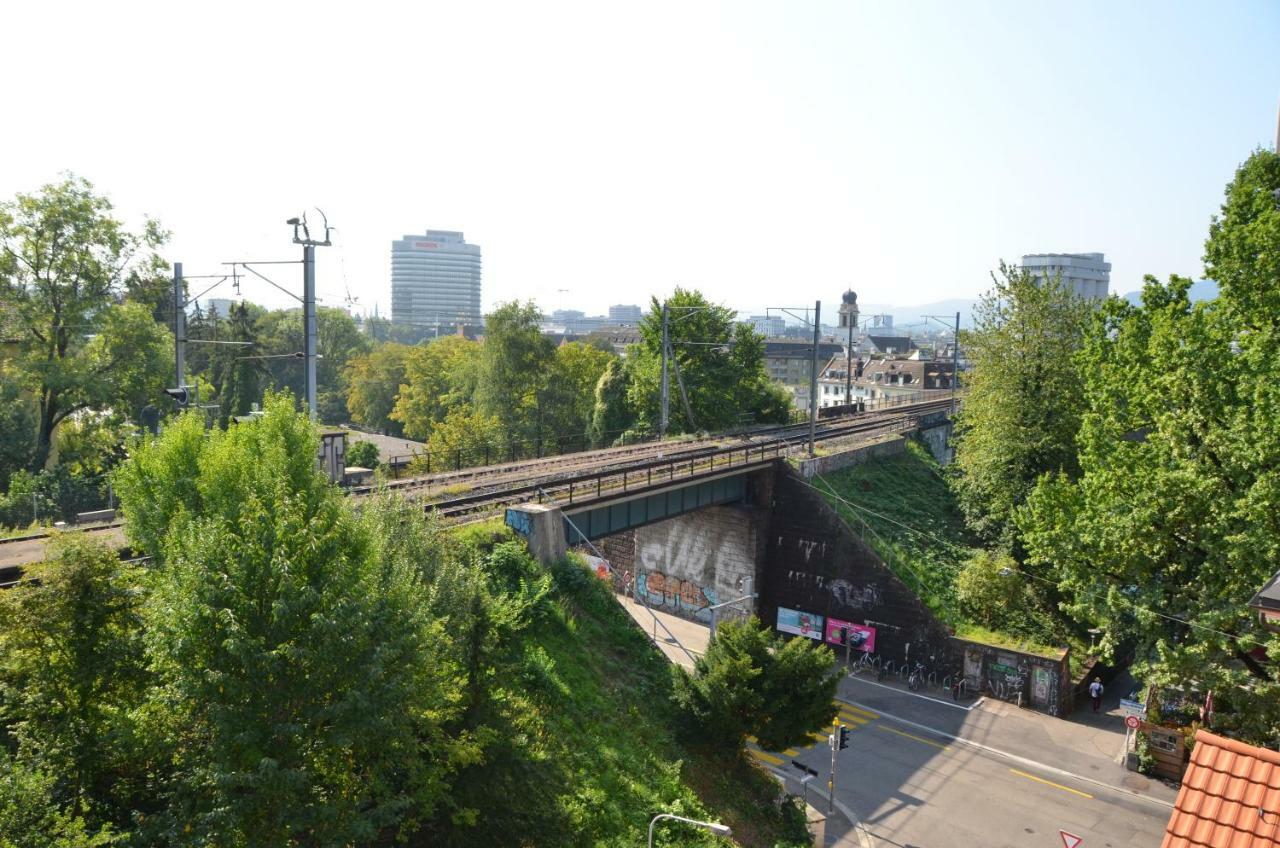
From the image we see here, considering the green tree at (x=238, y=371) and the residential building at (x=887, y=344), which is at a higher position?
the residential building at (x=887, y=344)

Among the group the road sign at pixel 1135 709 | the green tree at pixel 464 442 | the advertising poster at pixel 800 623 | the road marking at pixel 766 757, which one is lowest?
the road marking at pixel 766 757

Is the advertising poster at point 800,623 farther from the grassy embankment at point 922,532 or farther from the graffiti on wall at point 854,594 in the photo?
the grassy embankment at point 922,532

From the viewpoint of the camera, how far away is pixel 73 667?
41.3 feet

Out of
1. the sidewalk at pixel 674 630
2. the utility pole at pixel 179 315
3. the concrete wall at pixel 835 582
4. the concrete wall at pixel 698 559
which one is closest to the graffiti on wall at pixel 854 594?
the concrete wall at pixel 835 582

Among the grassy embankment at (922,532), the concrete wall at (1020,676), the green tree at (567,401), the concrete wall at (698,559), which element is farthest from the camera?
the green tree at (567,401)

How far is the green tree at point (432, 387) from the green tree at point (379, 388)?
7.18 metres

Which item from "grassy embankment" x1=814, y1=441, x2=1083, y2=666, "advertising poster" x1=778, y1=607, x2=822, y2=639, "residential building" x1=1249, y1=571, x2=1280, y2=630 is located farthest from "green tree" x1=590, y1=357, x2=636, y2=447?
"residential building" x1=1249, y1=571, x2=1280, y2=630

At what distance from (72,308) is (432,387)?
126 feet

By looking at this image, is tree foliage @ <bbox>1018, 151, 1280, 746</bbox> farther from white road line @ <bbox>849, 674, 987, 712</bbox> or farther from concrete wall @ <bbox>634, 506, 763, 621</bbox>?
concrete wall @ <bbox>634, 506, 763, 621</bbox>

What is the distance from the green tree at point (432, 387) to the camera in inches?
2608

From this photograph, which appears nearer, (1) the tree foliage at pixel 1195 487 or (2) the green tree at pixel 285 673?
(2) the green tree at pixel 285 673

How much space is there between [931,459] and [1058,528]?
87.7 ft

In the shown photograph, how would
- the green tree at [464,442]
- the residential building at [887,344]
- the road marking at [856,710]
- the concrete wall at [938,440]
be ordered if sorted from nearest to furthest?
the road marking at [856,710], the concrete wall at [938,440], the green tree at [464,442], the residential building at [887,344]

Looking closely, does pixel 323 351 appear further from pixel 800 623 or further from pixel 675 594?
pixel 800 623
